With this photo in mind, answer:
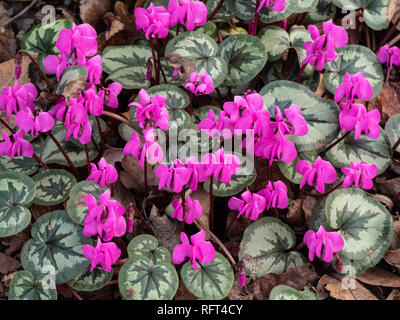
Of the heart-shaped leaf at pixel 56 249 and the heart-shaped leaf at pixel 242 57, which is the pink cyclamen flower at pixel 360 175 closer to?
the heart-shaped leaf at pixel 242 57

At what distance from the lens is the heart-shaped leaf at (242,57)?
195 cm

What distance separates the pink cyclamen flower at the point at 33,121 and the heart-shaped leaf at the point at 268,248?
0.75 meters

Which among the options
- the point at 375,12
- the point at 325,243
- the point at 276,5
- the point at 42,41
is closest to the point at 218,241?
the point at 325,243

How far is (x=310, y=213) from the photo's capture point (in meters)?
1.82

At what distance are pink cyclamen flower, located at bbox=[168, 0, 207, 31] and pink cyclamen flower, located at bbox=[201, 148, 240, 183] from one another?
1.97 feet

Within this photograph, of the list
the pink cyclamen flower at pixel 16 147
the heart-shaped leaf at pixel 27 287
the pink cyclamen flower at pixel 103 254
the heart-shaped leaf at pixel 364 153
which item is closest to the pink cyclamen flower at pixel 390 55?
the heart-shaped leaf at pixel 364 153

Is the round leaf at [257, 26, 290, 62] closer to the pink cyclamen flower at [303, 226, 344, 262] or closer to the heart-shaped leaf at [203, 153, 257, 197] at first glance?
the heart-shaped leaf at [203, 153, 257, 197]

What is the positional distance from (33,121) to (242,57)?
2.90 feet

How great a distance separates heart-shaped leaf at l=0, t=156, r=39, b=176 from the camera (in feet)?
6.17

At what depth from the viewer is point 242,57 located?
6.54 ft

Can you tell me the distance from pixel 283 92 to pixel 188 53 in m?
0.43

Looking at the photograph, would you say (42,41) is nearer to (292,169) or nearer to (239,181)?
(239,181)

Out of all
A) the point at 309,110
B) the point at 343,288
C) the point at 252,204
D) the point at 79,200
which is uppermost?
the point at 309,110
